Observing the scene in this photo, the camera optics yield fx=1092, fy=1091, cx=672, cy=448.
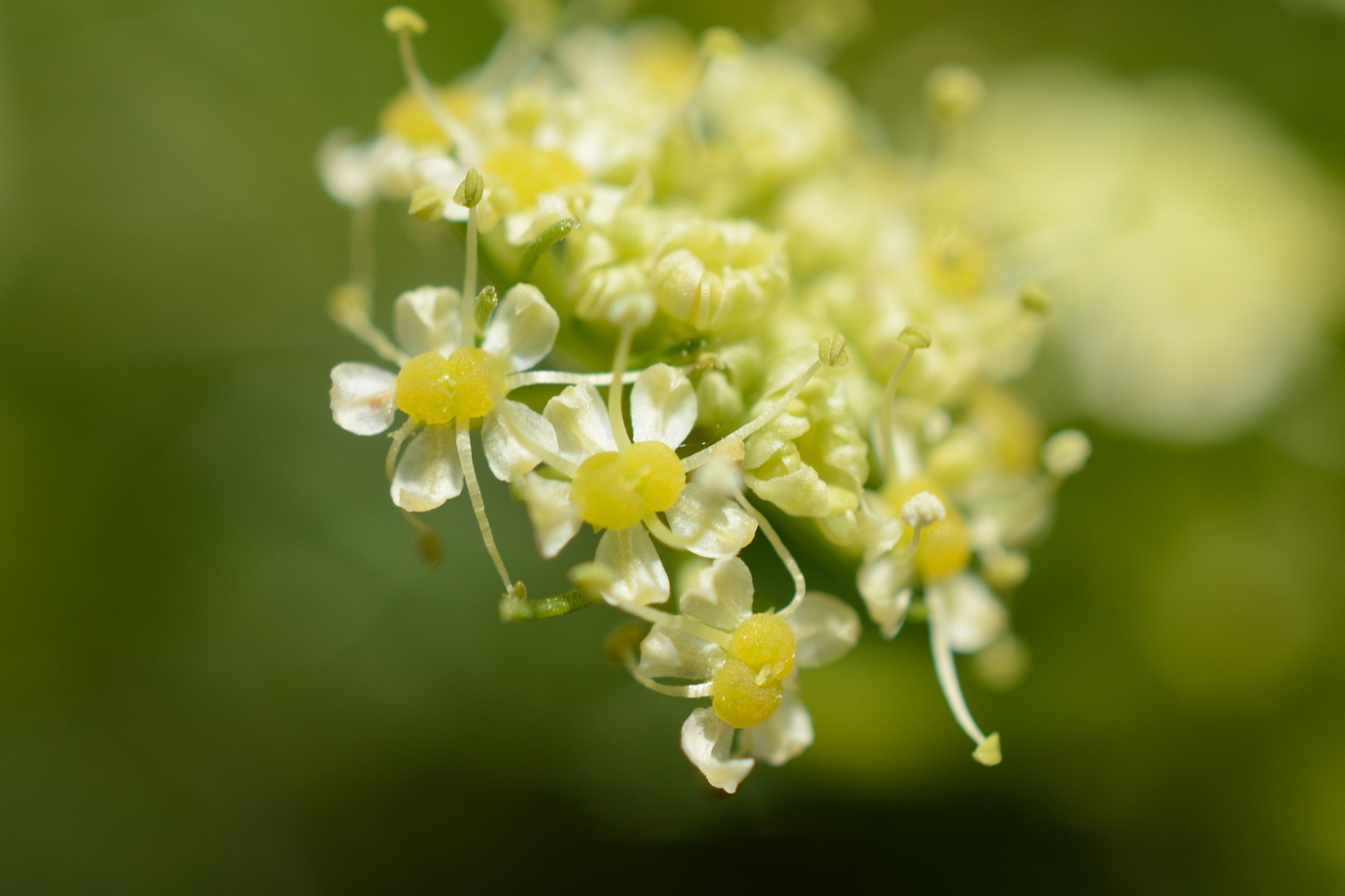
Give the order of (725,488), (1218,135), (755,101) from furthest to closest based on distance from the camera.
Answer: (1218,135) → (755,101) → (725,488)

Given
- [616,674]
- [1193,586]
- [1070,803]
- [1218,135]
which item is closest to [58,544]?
[616,674]

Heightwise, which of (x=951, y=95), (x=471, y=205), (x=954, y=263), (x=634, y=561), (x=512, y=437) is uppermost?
(x=951, y=95)

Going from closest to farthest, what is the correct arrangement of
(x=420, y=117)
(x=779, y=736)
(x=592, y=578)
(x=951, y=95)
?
(x=592, y=578), (x=779, y=736), (x=420, y=117), (x=951, y=95)

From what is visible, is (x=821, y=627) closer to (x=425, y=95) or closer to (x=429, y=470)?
(x=429, y=470)

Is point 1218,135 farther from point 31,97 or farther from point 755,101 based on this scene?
point 31,97

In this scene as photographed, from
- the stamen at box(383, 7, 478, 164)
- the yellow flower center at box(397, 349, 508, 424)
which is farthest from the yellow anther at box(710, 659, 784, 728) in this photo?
the stamen at box(383, 7, 478, 164)

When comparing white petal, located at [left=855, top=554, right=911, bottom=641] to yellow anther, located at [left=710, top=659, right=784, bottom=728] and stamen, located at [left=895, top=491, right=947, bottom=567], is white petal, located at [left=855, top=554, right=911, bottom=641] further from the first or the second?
yellow anther, located at [left=710, top=659, right=784, bottom=728]

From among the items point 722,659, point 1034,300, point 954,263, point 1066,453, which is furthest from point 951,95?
point 722,659
